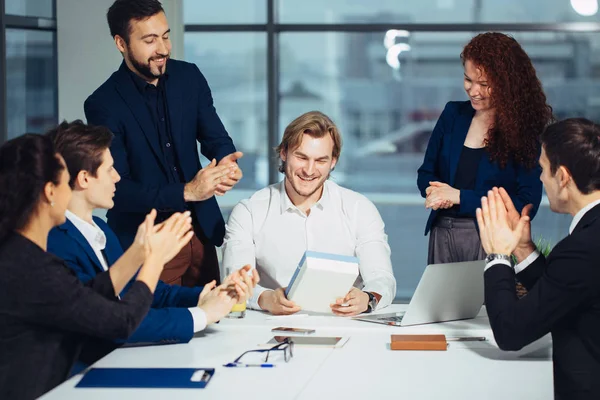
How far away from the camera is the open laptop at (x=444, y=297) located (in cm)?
289

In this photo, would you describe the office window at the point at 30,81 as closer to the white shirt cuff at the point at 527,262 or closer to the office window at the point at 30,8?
the office window at the point at 30,8

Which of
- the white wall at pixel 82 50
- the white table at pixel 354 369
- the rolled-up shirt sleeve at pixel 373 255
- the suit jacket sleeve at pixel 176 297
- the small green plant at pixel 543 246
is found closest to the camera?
the white table at pixel 354 369

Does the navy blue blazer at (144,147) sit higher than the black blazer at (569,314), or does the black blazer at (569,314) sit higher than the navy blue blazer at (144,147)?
the navy blue blazer at (144,147)

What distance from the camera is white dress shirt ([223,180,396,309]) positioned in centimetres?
356

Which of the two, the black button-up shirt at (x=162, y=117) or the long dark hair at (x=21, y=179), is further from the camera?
the black button-up shirt at (x=162, y=117)

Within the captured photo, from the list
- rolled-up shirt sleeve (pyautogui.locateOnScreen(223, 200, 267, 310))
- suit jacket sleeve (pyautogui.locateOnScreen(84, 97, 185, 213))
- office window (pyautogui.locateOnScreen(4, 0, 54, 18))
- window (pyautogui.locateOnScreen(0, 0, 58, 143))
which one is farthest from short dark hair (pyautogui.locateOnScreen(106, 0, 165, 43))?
office window (pyautogui.locateOnScreen(4, 0, 54, 18))

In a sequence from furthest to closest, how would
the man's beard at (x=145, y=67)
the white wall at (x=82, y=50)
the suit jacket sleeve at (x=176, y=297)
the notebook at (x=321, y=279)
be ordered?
1. the white wall at (x=82, y=50)
2. the man's beard at (x=145, y=67)
3. the suit jacket sleeve at (x=176, y=297)
4. the notebook at (x=321, y=279)

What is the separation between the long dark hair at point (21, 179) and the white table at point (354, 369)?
43 centimetres

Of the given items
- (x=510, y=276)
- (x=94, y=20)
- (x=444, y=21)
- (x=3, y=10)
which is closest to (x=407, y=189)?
(x=444, y=21)

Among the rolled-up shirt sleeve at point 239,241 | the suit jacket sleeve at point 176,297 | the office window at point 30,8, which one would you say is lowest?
the suit jacket sleeve at point 176,297

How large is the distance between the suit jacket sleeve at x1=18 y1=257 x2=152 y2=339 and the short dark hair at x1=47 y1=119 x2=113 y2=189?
0.49 metres

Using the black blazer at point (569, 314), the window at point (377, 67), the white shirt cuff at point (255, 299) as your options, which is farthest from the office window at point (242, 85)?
the black blazer at point (569, 314)

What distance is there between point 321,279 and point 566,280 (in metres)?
0.81

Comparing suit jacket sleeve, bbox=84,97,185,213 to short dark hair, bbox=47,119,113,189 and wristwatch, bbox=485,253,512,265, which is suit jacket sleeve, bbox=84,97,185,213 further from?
wristwatch, bbox=485,253,512,265
